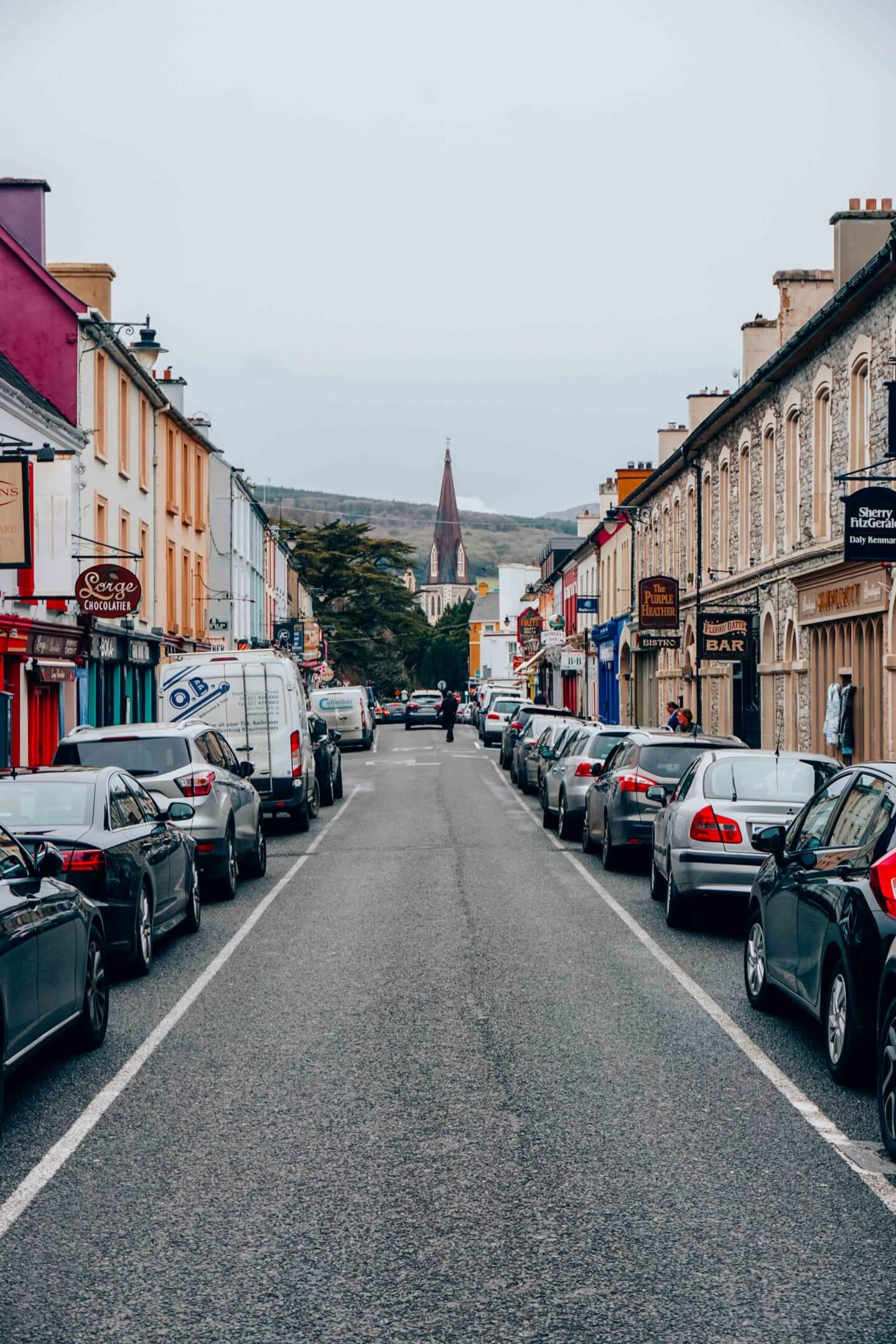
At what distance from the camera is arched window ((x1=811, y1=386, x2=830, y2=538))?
23.5 m

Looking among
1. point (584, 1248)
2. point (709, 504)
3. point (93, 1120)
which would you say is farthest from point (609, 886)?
point (709, 504)

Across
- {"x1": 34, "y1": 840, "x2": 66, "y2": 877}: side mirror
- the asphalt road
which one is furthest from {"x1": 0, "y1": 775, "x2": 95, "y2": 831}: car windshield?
{"x1": 34, "y1": 840, "x2": 66, "y2": 877}: side mirror

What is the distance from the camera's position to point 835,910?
7055 millimetres

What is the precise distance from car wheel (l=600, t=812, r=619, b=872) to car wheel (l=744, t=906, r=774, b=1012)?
7.23 m

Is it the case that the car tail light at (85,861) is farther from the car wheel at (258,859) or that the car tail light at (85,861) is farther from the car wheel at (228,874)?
the car wheel at (258,859)

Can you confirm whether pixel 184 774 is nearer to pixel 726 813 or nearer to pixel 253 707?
pixel 726 813

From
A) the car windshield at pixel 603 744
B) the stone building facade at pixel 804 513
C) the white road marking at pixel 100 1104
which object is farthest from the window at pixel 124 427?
the white road marking at pixel 100 1104

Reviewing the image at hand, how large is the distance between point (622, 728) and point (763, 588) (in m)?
8.10

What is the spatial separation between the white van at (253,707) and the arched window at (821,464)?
876 centimetres

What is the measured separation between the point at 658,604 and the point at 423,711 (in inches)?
1386

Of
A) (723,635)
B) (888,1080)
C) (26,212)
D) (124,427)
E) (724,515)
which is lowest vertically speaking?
(888,1080)

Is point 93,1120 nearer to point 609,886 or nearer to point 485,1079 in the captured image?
point 485,1079

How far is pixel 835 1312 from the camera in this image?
4.33 metres

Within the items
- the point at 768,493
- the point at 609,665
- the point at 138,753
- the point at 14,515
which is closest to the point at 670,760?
the point at 138,753
